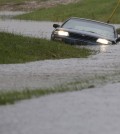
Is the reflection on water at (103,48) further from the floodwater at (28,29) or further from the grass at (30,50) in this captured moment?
the floodwater at (28,29)

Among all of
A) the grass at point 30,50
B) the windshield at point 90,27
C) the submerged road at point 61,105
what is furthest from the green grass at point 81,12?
the submerged road at point 61,105

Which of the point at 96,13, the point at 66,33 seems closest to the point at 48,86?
the point at 66,33

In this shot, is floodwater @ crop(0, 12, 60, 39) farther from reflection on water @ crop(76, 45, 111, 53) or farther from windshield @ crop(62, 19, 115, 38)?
reflection on water @ crop(76, 45, 111, 53)

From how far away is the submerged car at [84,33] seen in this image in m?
21.2

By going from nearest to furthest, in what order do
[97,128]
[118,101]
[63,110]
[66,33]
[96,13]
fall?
[97,128] < [63,110] < [118,101] < [66,33] < [96,13]

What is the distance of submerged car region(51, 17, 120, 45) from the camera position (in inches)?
836

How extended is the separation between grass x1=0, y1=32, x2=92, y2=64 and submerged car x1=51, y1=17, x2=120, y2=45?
1991 millimetres

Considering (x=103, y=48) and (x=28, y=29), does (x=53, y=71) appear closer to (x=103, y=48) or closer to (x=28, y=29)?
(x=103, y=48)

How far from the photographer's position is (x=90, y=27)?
2239 cm

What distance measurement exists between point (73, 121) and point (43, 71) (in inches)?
207

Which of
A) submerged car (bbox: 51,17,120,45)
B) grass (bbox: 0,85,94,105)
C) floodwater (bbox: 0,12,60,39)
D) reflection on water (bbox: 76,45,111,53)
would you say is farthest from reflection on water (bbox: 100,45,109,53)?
grass (bbox: 0,85,94,105)

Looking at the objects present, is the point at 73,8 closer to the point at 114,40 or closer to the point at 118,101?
the point at 114,40

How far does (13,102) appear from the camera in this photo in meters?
8.95

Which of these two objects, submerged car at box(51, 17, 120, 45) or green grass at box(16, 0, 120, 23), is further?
green grass at box(16, 0, 120, 23)
